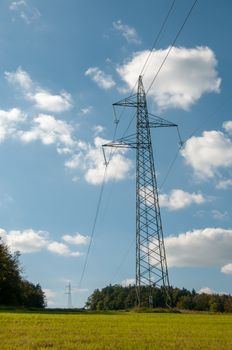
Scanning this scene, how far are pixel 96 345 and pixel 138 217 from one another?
121ft

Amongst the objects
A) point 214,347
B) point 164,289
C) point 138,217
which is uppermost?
point 138,217

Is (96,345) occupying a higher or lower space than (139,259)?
lower

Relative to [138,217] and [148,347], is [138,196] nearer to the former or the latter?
[138,217]

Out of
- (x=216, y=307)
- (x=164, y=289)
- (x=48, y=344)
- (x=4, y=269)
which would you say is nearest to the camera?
(x=48, y=344)

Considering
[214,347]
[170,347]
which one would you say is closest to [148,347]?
[170,347]

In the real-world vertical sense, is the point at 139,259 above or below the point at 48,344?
above

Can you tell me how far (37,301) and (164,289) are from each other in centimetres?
10545

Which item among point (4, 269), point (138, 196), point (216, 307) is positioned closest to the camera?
point (138, 196)

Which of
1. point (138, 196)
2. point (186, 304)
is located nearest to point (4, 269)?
point (138, 196)

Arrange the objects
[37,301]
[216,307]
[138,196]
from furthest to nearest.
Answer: [216,307]
[37,301]
[138,196]

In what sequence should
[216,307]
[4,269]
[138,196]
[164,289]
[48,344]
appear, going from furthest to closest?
[216,307], [4,269], [138,196], [164,289], [48,344]

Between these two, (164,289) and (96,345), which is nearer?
(96,345)

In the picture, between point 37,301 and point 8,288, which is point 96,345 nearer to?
point 8,288

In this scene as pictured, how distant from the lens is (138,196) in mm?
55469
